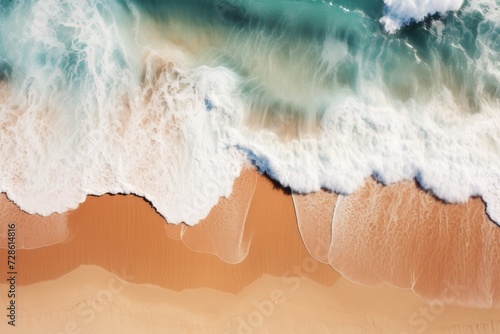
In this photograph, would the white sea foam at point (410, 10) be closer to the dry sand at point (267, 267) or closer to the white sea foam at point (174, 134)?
the white sea foam at point (174, 134)

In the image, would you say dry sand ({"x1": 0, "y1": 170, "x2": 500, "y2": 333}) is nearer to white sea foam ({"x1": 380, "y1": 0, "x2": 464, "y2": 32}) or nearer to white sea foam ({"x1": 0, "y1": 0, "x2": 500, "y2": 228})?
white sea foam ({"x1": 0, "y1": 0, "x2": 500, "y2": 228})

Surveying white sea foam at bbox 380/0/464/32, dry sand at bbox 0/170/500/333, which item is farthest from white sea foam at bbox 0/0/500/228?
white sea foam at bbox 380/0/464/32

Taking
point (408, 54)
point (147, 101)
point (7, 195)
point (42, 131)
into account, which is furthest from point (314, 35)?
point (7, 195)

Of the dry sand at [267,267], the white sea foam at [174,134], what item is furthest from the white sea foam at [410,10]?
the dry sand at [267,267]

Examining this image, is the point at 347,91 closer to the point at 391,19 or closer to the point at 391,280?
the point at 391,19

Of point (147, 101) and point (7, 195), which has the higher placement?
point (147, 101)

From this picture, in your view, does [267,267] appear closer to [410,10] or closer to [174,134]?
[174,134]

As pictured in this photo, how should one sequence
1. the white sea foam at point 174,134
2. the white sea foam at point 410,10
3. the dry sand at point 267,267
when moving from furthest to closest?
the white sea foam at point 410,10, the white sea foam at point 174,134, the dry sand at point 267,267
